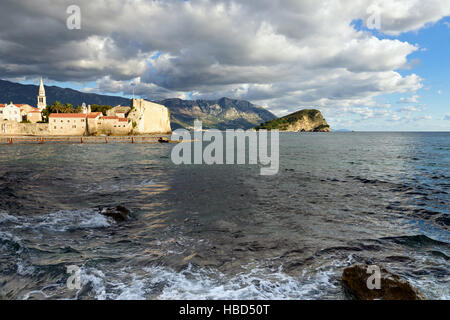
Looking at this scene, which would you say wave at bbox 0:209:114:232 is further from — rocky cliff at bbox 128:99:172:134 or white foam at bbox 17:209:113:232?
rocky cliff at bbox 128:99:172:134

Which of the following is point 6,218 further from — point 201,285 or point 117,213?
point 201,285

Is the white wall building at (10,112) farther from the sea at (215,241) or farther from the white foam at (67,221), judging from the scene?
the white foam at (67,221)

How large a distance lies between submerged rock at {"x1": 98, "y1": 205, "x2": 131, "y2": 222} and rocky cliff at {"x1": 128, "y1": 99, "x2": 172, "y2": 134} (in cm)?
10395

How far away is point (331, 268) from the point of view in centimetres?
711

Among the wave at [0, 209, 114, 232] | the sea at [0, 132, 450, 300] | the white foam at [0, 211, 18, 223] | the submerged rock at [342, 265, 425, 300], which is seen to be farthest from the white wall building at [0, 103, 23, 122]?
the submerged rock at [342, 265, 425, 300]

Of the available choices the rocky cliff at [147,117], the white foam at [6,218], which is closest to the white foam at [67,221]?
the white foam at [6,218]

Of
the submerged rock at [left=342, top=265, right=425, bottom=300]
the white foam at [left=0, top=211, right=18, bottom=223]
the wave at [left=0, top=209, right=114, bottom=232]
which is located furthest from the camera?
the white foam at [left=0, top=211, right=18, bottom=223]

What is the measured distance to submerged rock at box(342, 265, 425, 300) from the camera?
5.27 metres

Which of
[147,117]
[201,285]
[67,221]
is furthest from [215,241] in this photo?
Answer: [147,117]

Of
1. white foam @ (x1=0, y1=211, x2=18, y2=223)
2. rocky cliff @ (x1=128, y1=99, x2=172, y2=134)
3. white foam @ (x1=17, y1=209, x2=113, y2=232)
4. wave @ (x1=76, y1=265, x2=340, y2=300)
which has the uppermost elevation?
rocky cliff @ (x1=128, y1=99, x2=172, y2=134)

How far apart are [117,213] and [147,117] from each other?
4538 inches

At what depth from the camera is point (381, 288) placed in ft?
17.8

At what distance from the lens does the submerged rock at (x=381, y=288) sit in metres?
5.27
